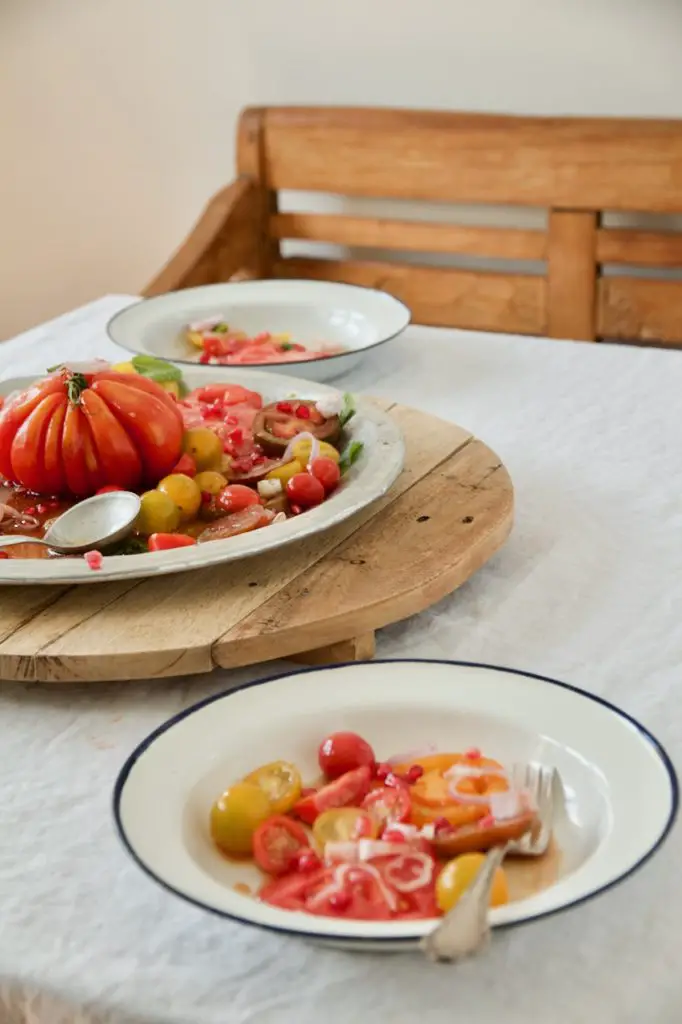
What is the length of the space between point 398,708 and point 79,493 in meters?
0.47

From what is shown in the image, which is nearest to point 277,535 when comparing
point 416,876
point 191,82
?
point 416,876

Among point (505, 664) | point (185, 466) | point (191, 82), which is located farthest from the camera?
point (191, 82)

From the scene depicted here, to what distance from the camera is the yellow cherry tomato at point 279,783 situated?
0.77m

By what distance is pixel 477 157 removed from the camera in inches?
85.8

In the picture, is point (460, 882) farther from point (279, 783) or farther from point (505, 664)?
point (505, 664)

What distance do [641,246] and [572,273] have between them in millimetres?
114

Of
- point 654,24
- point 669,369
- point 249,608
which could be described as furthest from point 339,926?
point 654,24

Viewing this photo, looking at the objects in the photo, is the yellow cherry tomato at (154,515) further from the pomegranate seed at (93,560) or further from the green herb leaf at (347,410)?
the green herb leaf at (347,410)

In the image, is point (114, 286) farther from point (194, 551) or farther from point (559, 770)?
point (559, 770)

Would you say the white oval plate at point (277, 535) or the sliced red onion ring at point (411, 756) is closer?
the sliced red onion ring at point (411, 756)

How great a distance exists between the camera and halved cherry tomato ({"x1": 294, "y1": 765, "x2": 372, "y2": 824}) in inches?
30.5

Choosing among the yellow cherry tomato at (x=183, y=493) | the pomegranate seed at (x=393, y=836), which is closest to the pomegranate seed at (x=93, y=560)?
the yellow cherry tomato at (x=183, y=493)

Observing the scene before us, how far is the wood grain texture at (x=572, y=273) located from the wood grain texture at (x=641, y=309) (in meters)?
0.02

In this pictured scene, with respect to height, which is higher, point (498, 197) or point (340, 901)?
point (340, 901)
